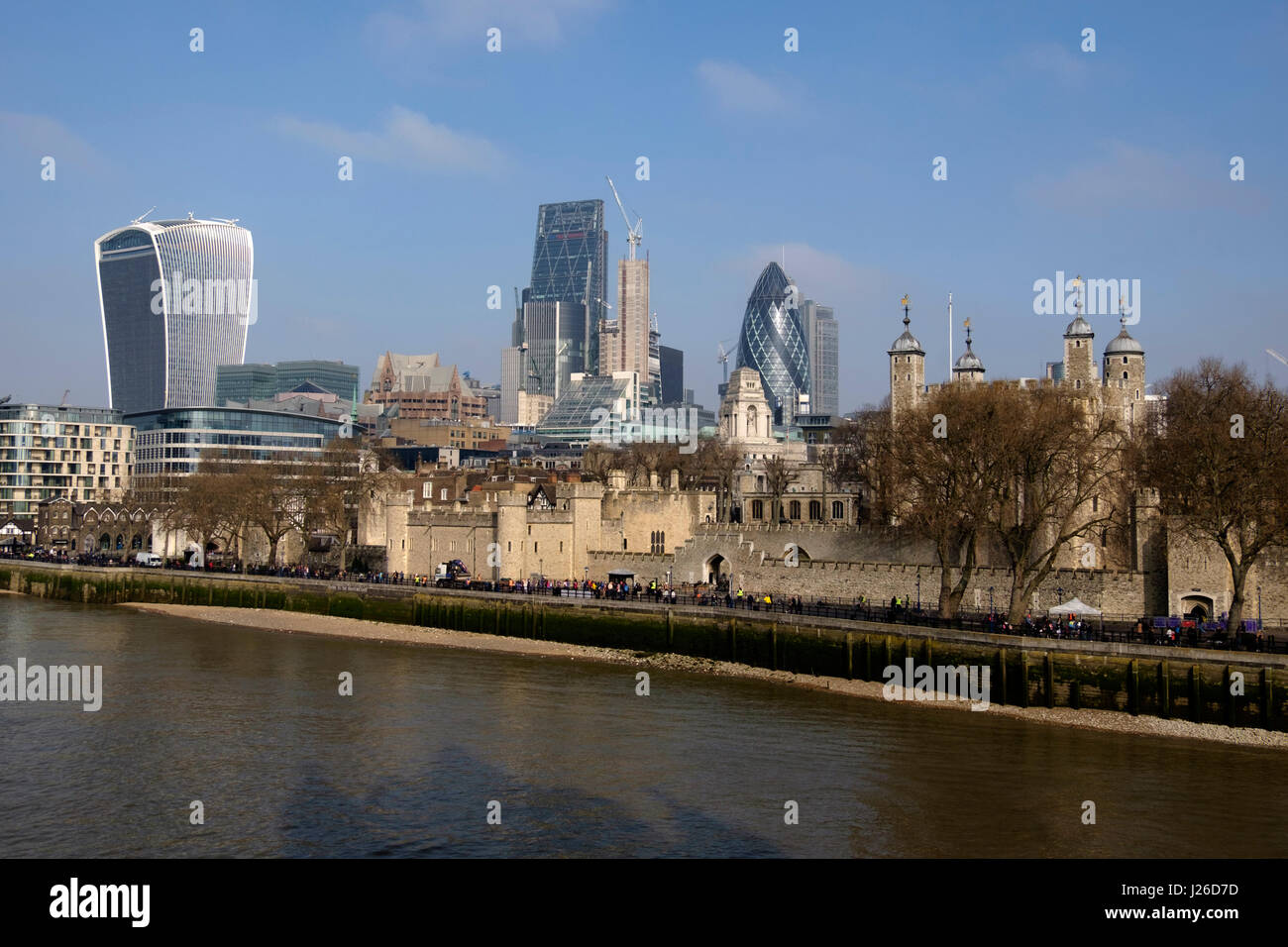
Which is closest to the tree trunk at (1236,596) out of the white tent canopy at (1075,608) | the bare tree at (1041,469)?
the white tent canopy at (1075,608)

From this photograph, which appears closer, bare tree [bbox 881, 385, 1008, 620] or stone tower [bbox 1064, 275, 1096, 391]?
bare tree [bbox 881, 385, 1008, 620]

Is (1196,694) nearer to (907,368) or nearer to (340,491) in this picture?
(907,368)

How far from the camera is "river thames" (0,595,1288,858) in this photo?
28.1m

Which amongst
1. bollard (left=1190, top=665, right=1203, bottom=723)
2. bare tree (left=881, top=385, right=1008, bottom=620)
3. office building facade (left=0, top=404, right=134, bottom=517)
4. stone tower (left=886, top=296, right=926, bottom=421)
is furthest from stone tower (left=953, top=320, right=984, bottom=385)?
office building facade (left=0, top=404, right=134, bottom=517)

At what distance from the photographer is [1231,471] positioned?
46125 millimetres

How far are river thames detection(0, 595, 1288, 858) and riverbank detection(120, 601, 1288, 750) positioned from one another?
101 centimetres

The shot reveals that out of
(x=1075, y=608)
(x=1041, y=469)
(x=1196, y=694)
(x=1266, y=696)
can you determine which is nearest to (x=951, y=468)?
(x=1041, y=469)

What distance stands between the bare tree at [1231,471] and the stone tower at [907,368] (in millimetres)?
30181

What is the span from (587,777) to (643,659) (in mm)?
21770

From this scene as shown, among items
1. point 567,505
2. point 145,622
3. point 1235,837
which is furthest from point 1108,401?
point 145,622

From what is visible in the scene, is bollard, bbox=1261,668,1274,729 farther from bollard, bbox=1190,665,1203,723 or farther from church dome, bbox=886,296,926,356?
church dome, bbox=886,296,926,356

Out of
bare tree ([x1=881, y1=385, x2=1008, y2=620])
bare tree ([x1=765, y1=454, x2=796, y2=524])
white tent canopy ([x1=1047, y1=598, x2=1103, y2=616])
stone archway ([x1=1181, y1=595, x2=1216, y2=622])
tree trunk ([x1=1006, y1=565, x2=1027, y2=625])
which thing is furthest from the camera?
bare tree ([x1=765, y1=454, x2=796, y2=524])

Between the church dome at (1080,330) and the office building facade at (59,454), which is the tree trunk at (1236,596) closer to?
the church dome at (1080,330)
